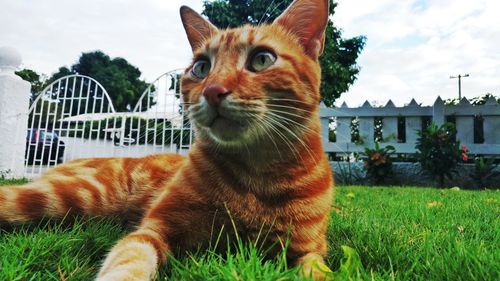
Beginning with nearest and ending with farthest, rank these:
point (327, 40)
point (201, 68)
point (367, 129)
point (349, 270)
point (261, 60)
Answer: point (349, 270), point (261, 60), point (201, 68), point (367, 129), point (327, 40)

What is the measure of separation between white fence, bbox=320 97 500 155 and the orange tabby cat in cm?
513

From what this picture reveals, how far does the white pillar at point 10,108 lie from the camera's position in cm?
637

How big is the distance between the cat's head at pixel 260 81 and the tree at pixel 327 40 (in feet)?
32.7

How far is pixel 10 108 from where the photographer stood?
6.53 meters

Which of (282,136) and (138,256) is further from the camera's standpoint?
(282,136)

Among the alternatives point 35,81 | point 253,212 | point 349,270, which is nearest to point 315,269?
point 349,270

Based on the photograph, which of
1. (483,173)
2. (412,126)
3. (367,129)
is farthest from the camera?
(367,129)

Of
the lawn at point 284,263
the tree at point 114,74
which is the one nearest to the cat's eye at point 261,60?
the lawn at point 284,263

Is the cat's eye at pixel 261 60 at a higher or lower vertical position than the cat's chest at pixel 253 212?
higher

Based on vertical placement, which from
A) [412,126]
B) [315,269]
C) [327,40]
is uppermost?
[327,40]

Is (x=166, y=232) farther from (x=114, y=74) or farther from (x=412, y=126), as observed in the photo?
(x=114, y=74)

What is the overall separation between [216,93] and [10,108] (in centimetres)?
654

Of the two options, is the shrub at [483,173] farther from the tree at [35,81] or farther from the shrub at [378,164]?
the tree at [35,81]

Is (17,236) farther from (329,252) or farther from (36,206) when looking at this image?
(329,252)
